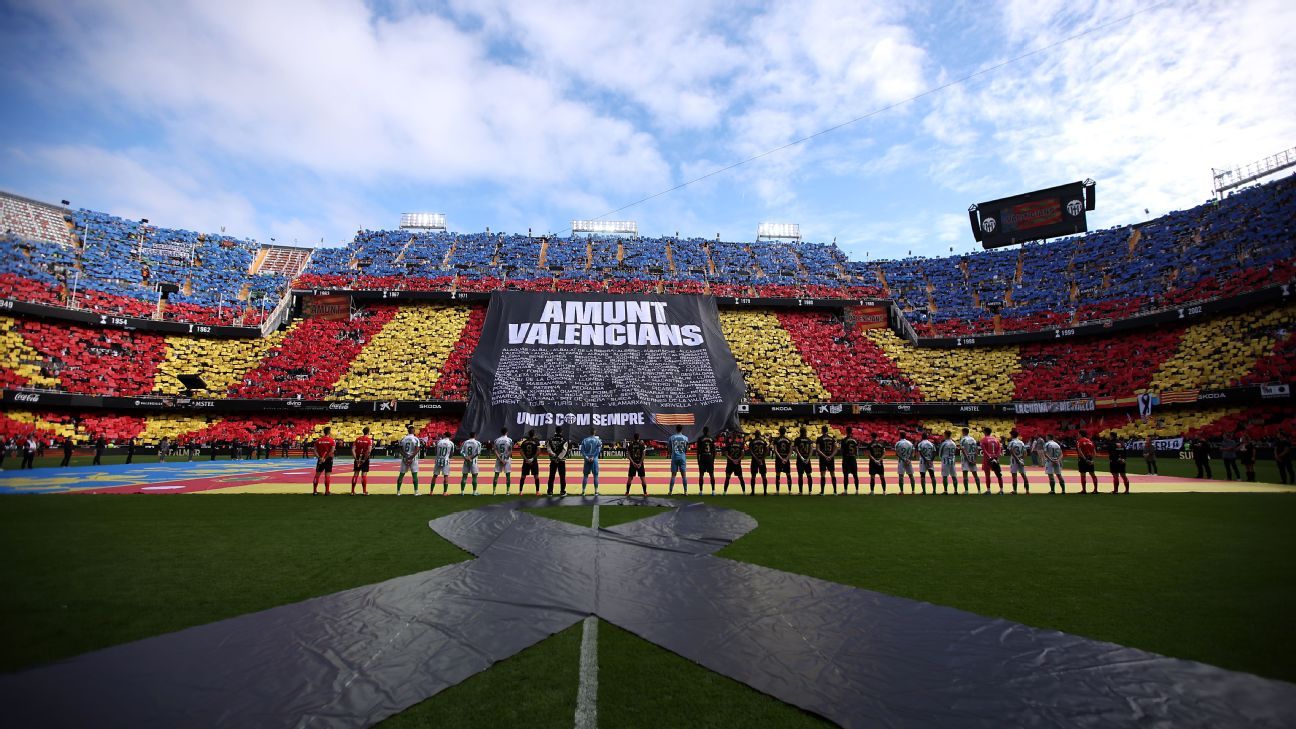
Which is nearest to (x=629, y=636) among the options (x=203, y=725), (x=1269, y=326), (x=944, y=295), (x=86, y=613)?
Answer: (x=203, y=725)

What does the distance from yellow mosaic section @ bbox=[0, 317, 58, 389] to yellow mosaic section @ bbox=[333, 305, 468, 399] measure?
43.3 feet

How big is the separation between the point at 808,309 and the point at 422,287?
29327 mm

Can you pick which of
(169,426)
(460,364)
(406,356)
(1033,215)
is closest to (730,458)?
(460,364)

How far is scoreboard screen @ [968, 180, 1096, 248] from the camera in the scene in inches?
1642

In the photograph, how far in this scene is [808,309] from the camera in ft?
138

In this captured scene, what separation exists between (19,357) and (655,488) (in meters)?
34.9

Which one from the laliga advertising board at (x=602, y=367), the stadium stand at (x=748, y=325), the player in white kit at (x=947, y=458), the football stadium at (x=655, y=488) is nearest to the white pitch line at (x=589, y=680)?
the football stadium at (x=655, y=488)

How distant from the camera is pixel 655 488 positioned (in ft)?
53.7

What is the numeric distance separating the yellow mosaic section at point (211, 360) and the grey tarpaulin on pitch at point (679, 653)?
112 feet

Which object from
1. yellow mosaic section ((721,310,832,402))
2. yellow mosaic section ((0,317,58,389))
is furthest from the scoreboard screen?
yellow mosaic section ((0,317,58,389))

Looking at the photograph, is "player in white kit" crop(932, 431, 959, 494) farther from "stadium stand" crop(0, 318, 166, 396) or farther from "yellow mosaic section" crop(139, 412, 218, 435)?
"stadium stand" crop(0, 318, 166, 396)

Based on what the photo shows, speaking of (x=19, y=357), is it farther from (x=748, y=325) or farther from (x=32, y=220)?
(x=748, y=325)

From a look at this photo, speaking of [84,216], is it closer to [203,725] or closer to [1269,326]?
[203,725]

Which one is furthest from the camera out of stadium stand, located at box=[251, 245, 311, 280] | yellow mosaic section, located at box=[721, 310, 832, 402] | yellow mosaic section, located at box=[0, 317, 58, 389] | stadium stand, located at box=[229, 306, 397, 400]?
stadium stand, located at box=[251, 245, 311, 280]
